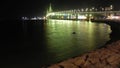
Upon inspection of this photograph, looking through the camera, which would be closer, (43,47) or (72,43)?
(43,47)

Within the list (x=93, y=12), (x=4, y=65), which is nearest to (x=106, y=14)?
(x=93, y=12)

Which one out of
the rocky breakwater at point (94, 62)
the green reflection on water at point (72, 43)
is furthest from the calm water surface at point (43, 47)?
the rocky breakwater at point (94, 62)

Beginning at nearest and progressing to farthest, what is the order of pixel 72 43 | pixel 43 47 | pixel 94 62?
pixel 94 62, pixel 43 47, pixel 72 43

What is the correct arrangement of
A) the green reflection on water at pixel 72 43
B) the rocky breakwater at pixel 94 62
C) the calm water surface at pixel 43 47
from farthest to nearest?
→ the green reflection on water at pixel 72 43 → the calm water surface at pixel 43 47 → the rocky breakwater at pixel 94 62

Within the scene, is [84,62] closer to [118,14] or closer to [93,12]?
[118,14]

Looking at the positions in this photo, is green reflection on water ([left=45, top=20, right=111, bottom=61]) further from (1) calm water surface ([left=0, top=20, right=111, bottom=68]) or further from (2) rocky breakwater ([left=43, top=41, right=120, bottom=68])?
(2) rocky breakwater ([left=43, top=41, right=120, bottom=68])

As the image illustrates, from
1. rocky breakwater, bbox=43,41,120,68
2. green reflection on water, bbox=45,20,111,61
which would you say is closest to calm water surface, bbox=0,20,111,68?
green reflection on water, bbox=45,20,111,61

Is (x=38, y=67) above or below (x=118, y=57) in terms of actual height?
below

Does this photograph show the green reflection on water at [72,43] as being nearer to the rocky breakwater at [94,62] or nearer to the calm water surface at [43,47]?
the calm water surface at [43,47]

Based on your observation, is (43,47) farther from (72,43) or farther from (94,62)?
(94,62)

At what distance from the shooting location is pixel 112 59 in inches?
471

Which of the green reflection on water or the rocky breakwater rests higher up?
the rocky breakwater

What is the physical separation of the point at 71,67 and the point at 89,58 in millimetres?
1352

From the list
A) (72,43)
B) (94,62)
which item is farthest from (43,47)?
(94,62)
